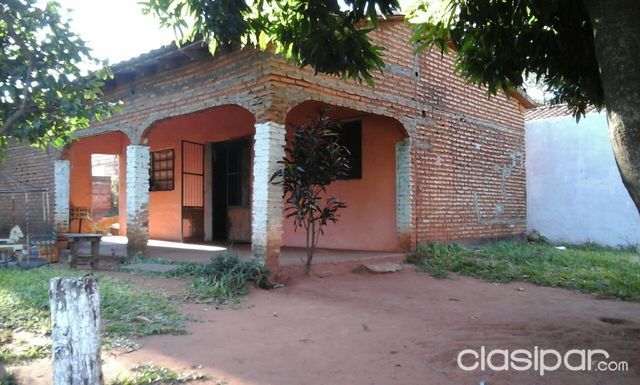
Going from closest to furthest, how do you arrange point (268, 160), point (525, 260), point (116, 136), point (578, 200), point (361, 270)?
point (268, 160) < point (361, 270) < point (525, 260) < point (578, 200) < point (116, 136)

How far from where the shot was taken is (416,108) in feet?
29.1

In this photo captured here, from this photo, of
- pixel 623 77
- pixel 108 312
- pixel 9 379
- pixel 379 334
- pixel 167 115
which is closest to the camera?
pixel 623 77

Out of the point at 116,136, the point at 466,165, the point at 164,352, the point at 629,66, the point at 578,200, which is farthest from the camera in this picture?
the point at 116,136

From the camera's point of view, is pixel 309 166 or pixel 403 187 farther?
pixel 403 187

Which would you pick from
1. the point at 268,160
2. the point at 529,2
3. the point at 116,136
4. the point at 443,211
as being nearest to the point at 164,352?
the point at 268,160

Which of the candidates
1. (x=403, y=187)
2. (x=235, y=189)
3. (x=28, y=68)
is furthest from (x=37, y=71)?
(x=235, y=189)

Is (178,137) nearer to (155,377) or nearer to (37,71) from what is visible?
(37,71)

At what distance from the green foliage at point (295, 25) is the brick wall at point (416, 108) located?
2204 millimetres

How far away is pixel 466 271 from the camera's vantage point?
802cm

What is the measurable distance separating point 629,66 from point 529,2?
179cm

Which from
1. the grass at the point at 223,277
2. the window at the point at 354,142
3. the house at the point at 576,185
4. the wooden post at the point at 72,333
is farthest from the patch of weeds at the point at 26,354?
the house at the point at 576,185

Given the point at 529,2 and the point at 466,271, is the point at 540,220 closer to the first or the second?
the point at 466,271

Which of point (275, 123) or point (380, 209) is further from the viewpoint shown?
point (380, 209)

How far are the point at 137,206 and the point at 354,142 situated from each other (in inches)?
164
